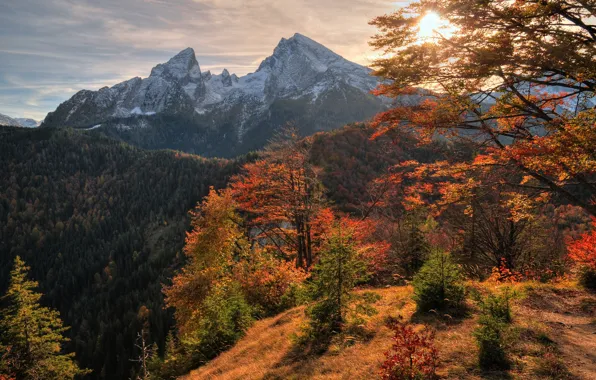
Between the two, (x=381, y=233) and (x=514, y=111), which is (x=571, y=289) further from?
(x=381, y=233)

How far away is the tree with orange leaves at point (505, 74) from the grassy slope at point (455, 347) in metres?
4.13

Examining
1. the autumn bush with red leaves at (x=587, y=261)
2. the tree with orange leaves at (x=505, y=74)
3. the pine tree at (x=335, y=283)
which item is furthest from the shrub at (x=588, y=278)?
the pine tree at (x=335, y=283)

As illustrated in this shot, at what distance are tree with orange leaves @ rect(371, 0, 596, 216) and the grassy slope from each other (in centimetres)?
413

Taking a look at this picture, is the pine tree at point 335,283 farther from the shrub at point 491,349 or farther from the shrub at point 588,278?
the shrub at point 588,278

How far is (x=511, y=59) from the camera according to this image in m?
8.88

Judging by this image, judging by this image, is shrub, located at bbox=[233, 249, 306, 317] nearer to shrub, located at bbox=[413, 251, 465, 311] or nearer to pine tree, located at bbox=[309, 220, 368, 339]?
pine tree, located at bbox=[309, 220, 368, 339]

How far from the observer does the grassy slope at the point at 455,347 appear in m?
8.01

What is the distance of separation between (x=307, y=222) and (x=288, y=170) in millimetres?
4415

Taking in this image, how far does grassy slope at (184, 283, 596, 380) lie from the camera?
8008 millimetres

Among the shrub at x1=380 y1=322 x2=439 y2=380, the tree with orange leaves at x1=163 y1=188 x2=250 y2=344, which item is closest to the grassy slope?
→ the shrub at x1=380 y1=322 x2=439 y2=380

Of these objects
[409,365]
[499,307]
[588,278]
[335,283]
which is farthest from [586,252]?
[409,365]

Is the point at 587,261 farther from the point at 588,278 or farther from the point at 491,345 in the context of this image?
the point at 491,345

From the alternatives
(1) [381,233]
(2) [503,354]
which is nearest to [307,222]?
(2) [503,354]

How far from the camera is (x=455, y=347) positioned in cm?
925
